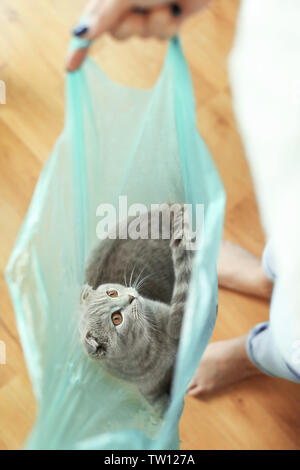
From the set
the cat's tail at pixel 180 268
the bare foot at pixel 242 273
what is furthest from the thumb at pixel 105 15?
the bare foot at pixel 242 273

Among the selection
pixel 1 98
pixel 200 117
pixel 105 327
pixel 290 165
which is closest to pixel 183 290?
pixel 105 327

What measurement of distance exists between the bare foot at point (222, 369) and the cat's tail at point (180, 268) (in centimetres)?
25

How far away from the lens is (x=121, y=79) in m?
1.08

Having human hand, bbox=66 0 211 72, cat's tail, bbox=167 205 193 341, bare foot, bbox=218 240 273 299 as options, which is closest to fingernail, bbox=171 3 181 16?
human hand, bbox=66 0 211 72

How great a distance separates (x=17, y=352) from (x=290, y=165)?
73 cm

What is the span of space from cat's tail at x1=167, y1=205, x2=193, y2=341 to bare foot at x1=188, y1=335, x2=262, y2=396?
246 millimetres

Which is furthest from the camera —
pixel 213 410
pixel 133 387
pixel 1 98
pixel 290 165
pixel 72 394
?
pixel 1 98

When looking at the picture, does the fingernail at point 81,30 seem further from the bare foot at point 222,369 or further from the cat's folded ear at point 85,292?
the bare foot at point 222,369

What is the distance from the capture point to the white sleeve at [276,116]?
0.32m

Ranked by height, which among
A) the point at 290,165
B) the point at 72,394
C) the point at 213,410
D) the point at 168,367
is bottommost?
the point at 213,410

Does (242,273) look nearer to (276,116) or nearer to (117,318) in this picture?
(117,318)

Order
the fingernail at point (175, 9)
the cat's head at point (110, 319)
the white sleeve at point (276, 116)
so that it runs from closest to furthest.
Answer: the white sleeve at point (276, 116), the fingernail at point (175, 9), the cat's head at point (110, 319)

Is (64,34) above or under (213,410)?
above

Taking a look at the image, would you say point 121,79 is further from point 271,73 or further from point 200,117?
point 271,73
